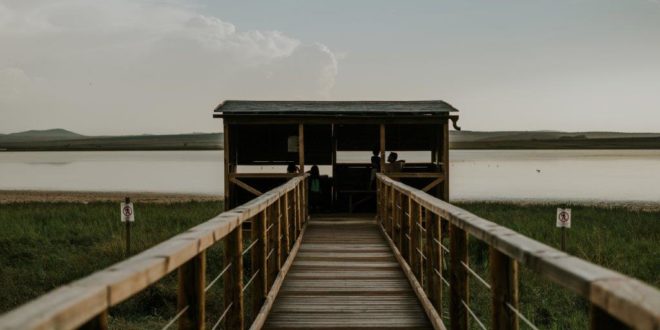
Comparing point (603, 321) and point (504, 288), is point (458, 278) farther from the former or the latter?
point (603, 321)

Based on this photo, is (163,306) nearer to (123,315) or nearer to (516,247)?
(123,315)

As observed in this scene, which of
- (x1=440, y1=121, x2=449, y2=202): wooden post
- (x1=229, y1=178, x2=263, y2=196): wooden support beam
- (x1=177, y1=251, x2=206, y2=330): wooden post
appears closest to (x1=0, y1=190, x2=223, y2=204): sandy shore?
(x1=229, y1=178, x2=263, y2=196): wooden support beam

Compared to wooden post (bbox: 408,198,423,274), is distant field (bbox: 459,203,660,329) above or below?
below

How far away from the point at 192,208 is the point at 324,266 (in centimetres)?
1834

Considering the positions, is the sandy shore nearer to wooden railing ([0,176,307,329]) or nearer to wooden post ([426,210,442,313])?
wooden railing ([0,176,307,329])

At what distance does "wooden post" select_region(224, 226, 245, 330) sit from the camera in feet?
12.9

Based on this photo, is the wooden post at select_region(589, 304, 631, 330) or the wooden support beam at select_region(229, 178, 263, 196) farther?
the wooden support beam at select_region(229, 178, 263, 196)

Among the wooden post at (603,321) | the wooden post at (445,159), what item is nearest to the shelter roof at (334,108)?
the wooden post at (445,159)

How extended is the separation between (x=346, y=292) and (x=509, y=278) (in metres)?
A: 3.30

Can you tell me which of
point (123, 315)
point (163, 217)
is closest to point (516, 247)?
point (123, 315)

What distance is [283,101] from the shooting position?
54.1ft

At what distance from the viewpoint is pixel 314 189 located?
14703 millimetres

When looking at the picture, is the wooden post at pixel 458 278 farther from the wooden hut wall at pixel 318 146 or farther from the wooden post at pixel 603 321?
the wooden hut wall at pixel 318 146

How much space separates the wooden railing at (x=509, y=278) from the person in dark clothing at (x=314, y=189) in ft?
27.4
